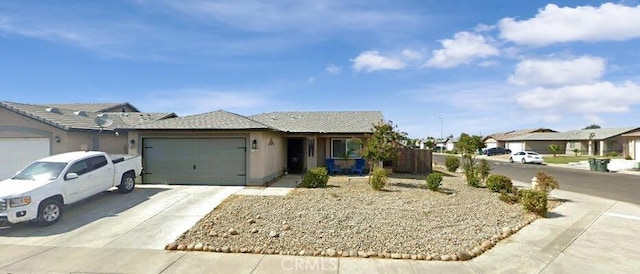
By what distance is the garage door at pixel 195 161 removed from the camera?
14.9 m

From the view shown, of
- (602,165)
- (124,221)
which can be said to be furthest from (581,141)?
(124,221)

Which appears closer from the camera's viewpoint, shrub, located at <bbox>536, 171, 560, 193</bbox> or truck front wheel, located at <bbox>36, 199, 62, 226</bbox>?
truck front wheel, located at <bbox>36, 199, 62, 226</bbox>

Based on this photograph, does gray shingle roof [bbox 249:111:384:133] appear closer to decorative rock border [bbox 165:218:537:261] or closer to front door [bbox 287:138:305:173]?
front door [bbox 287:138:305:173]

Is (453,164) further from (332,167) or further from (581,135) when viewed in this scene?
(581,135)

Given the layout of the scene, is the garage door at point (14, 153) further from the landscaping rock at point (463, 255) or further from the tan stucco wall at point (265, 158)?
the landscaping rock at point (463, 255)

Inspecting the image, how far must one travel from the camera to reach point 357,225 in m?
8.58

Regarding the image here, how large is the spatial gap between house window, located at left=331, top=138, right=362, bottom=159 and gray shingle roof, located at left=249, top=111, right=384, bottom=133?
0.80 m

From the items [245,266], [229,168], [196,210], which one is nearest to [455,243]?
[245,266]

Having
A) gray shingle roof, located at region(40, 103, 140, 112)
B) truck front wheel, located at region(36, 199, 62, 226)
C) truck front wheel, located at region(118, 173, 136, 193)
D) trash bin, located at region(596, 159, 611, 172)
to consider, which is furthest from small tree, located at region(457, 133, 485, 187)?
gray shingle roof, located at region(40, 103, 140, 112)

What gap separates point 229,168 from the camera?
14.9 meters

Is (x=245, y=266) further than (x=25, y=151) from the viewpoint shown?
No

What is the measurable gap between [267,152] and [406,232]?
927cm

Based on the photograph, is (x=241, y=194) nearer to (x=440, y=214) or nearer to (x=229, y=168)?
(x=229, y=168)

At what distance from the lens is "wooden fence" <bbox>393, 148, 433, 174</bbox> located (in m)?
21.9
